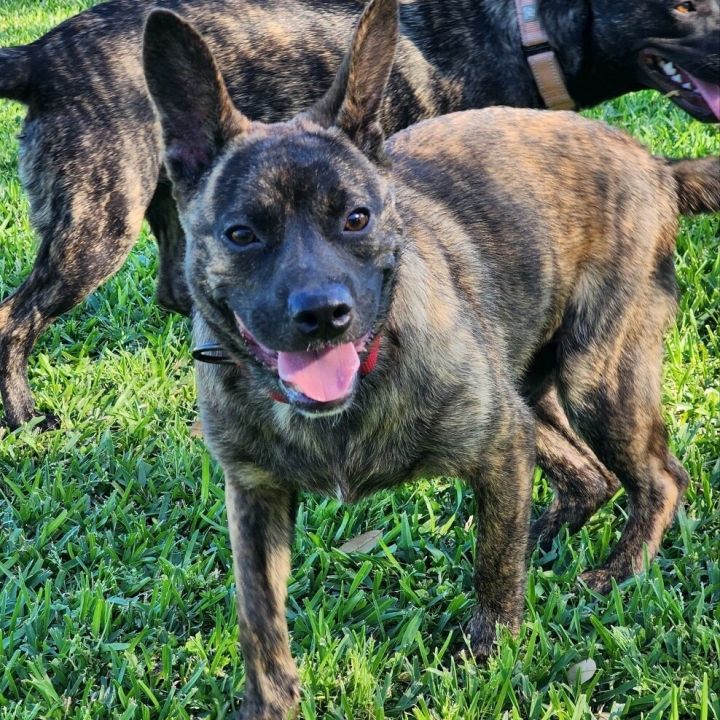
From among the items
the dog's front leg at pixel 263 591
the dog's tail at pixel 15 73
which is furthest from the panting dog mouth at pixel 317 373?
the dog's tail at pixel 15 73

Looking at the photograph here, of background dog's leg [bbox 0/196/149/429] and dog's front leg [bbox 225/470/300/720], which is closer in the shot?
dog's front leg [bbox 225/470/300/720]

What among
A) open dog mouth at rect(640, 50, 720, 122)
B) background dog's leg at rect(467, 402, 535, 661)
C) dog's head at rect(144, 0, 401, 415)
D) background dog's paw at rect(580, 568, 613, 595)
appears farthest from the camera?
open dog mouth at rect(640, 50, 720, 122)

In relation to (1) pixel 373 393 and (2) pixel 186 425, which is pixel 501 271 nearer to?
(1) pixel 373 393

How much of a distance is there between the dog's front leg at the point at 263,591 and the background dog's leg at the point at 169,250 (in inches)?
74.0

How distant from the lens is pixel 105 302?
5.47m

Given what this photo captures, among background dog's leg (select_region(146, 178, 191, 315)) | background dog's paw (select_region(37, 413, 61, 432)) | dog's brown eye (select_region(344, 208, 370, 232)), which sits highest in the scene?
dog's brown eye (select_region(344, 208, 370, 232))

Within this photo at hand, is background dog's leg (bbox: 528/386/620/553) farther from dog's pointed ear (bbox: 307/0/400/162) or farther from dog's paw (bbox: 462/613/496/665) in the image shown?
dog's pointed ear (bbox: 307/0/400/162)

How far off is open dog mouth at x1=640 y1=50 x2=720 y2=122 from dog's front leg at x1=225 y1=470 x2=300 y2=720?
2.82m

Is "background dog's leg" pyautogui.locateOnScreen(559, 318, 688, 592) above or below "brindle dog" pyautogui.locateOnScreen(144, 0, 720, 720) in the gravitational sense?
below

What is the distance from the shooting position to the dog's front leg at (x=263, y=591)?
3.01 metres

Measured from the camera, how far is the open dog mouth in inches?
189

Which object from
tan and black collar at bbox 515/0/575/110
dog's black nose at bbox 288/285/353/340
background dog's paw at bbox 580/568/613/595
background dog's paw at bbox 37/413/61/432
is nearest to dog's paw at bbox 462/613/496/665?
background dog's paw at bbox 580/568/613/595

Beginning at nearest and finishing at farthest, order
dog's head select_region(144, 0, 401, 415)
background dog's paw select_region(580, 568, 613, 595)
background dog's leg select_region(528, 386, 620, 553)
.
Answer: dog's head select_region(144, 0, 401, 415) → background dog's paw select_region(580, 568, 613, 595) → background dog's leg select_region(528, 386, 620, 553)

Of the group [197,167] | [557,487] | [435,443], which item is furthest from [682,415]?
[197,167]
